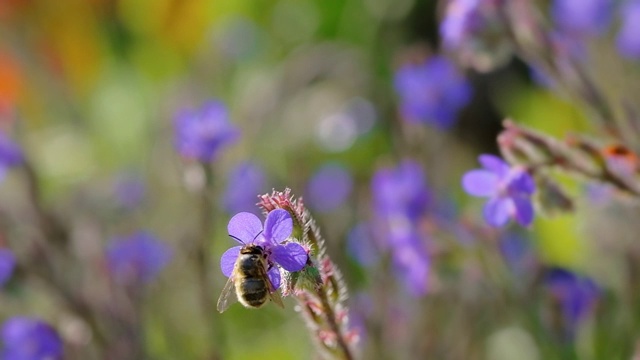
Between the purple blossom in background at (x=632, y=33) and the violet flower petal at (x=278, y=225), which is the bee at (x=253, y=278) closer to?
the violet flower petal at (x=278, y=225)

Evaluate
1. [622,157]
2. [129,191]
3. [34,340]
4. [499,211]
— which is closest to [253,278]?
[499,211]

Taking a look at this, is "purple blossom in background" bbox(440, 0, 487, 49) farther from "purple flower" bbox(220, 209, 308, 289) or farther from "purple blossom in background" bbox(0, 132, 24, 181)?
"purple blossom in background" bbox(0, 132, 24, 181)

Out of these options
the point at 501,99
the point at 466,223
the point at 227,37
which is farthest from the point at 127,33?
the point at 466,223

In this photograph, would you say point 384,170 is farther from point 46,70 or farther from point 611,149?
point 46,70

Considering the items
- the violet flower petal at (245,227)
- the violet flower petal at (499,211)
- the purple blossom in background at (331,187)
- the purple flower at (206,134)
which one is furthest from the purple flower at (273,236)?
the purple blossom in background at (331,187)

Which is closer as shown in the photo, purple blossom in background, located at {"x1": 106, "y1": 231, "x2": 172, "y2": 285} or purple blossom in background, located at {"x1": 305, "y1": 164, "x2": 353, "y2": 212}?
purple blossom in background, located at {"x1": 106, "y1": 231, "x2": 172, "y2": 285}

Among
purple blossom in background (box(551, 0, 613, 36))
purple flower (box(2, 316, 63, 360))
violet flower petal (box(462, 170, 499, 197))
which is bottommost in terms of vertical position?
violet flower petal (box(462, 170, 499, 197))

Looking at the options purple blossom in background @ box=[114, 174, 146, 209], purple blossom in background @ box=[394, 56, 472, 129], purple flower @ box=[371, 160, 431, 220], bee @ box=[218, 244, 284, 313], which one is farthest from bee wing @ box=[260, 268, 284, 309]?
purple blossom in background @ box=[114, 174, 146, 209]
